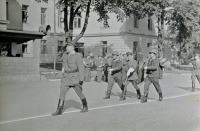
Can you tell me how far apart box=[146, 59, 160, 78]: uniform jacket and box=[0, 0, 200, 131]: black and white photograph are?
33 millimetres

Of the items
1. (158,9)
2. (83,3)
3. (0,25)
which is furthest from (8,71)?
(158,9)

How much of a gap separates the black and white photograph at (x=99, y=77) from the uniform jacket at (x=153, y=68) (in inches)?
1.3

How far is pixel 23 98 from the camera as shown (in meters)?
11.2

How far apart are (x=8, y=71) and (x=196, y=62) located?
1008 cm

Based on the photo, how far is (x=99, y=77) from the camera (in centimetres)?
1891

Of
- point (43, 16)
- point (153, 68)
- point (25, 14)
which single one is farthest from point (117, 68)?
point (43, 16)

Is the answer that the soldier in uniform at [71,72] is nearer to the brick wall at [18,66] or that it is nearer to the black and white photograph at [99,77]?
the black and white photograph at [99,77]

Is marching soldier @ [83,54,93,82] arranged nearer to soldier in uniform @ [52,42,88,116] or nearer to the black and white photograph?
the black and white photograph

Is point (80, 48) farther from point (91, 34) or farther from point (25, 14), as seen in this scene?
point (25, 14)

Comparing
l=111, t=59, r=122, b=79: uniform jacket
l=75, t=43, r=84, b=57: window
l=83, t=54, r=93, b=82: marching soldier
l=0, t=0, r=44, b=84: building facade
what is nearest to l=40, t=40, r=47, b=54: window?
l=75, t=43, r=84, b=57: window

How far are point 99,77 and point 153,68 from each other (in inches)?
359

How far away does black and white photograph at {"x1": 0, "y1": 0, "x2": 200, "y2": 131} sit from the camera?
24.5 feet

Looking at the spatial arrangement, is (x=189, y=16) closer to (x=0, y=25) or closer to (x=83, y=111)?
(x=0, y=25)

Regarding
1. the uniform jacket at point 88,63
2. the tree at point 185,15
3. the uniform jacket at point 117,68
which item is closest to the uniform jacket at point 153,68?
the uniform jacket at point 117,68
